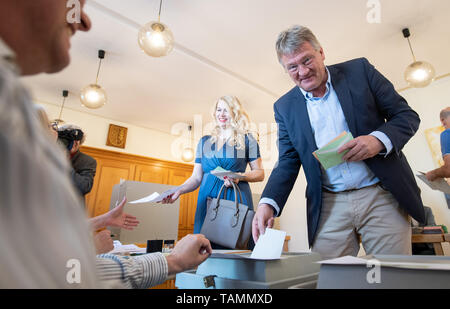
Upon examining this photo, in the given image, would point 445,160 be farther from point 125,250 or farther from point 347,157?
point 125,250

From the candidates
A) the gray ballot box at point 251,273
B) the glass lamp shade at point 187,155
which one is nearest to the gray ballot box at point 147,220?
the glass lamp shade at point 187,155

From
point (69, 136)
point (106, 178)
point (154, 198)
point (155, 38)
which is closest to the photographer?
point (154, 198)

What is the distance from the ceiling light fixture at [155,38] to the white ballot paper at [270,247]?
171 cm

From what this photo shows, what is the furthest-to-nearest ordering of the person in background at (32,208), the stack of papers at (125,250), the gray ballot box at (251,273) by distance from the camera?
1. the stack of papers at (125,250)
2. the gray ballot box at (251,273)
3. the person in background at (32,208)

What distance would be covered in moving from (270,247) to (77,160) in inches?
59.7

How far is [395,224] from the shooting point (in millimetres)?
858

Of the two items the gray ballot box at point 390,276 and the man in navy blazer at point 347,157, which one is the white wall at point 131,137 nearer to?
the man in navy blazer at point 347,157

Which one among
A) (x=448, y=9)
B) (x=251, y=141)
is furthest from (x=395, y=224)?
(x=448, y=9)

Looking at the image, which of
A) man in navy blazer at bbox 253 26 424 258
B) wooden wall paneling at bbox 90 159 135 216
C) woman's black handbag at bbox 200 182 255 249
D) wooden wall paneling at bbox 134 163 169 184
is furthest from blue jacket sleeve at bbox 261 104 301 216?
wooden wall paneling at bbox 134 163 169 184

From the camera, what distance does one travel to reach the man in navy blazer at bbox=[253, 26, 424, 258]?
850 mm

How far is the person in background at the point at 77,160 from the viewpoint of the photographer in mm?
1551

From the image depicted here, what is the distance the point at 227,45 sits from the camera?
2809mm

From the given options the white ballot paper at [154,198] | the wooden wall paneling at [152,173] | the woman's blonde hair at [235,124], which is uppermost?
the wooden wall paneling at [152,173]

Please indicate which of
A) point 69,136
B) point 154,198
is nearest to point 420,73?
point 154,198
